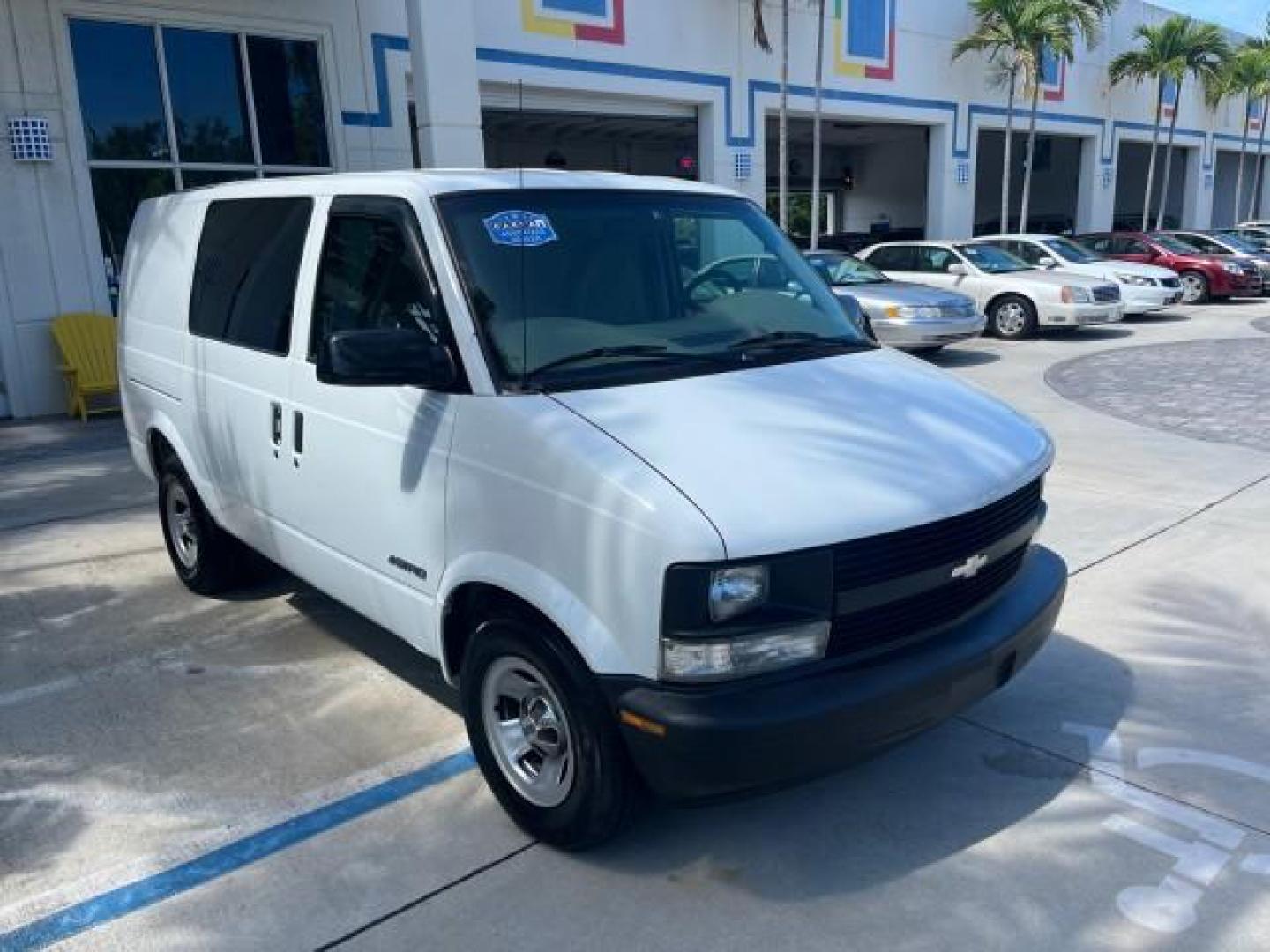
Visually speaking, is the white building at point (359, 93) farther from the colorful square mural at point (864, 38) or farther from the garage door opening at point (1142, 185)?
the garage door opening at point (1142, 185)

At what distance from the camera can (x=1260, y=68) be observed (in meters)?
31.0

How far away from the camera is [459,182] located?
11.4 ft

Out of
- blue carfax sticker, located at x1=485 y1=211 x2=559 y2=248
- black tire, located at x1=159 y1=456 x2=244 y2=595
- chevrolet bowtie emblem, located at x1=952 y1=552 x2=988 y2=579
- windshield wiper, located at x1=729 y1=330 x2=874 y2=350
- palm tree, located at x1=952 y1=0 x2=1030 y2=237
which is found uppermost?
palm tree, located at x1=952 y1=0 x2=1030 y2=237

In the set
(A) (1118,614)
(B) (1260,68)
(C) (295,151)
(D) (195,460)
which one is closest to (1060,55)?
(B) (1260,68)

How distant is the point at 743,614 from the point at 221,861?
183 centimetres

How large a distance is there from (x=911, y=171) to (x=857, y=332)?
35.4 meters

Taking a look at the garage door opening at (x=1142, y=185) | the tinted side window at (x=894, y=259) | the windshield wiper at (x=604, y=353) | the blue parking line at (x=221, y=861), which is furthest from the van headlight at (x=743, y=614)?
the garage door opening at (x=1142, y=185)

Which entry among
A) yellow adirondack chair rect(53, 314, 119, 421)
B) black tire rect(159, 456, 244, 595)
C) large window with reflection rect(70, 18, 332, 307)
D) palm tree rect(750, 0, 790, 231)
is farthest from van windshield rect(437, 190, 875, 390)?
palm tree rect(750, 0, 790, 231)

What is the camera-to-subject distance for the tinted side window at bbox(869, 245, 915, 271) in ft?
52.0

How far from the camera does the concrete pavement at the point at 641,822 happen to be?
108 inches

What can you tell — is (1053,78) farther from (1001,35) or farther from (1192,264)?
(1192,264)

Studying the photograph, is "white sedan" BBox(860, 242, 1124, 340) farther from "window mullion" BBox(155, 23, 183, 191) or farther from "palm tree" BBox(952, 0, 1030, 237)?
"window mullion" BBox(155, 23, 183, 191)

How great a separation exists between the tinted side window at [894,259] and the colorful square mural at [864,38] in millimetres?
6089

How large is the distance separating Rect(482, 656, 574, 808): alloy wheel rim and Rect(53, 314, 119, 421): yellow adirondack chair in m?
9.67
